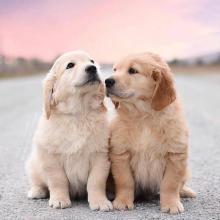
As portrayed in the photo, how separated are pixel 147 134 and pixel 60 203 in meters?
1.06

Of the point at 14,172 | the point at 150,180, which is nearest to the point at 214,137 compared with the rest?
the point at 14,172

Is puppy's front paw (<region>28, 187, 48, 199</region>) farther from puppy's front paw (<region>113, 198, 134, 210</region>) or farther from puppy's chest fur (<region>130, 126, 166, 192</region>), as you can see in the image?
puppy's chest fur (<region>130, 126, 166, 192</region>)

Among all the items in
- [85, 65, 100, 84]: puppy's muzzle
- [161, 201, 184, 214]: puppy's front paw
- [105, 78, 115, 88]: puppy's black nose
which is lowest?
[161, 201, 184, 214]: puppy's front paw

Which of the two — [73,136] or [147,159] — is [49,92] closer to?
[73,136]

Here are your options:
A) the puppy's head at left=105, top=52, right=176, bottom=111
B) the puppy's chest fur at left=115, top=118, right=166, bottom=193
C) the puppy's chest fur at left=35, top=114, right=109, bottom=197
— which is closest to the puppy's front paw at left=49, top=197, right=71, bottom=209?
the puppy's chest fur at left=35, top=114, right=109, bottom=197

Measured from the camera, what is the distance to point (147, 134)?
6.03 m

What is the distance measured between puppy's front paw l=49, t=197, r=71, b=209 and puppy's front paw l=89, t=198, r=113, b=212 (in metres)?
0.22

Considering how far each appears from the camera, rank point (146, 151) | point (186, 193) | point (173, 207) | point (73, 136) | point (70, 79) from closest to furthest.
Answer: point (173, 207) → point (146, 151) → point (73, 136) → point (70, 79) → point (186, 193)

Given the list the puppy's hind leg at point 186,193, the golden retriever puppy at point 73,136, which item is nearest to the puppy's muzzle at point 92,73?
the golden retriever puppy at point 73,136

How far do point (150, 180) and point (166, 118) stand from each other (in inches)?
25.0

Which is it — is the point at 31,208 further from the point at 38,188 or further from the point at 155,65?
the point at 155,65

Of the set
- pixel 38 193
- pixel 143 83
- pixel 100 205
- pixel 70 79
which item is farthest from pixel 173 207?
pixel 70 79

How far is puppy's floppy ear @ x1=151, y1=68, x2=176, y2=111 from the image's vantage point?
601 cm

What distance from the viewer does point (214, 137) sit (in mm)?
11289
